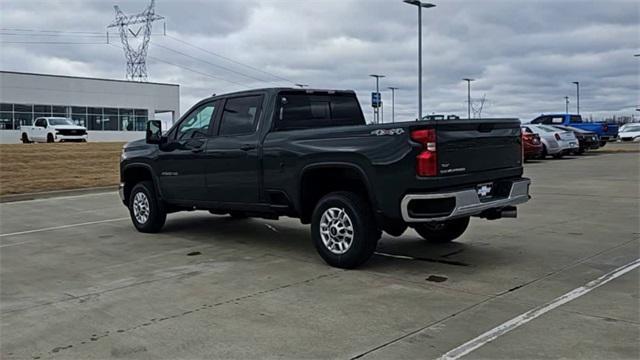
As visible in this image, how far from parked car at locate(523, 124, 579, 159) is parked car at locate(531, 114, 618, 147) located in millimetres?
9174

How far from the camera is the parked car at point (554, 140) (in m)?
25.2

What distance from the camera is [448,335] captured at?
4.62m

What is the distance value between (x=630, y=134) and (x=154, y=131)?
45.4 metres

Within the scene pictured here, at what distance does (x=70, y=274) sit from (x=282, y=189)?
251 cm

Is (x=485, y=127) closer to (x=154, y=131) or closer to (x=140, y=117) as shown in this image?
(x=154, y=131)

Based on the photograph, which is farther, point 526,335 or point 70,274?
point 70,274

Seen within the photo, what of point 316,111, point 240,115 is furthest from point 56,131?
point 316,111

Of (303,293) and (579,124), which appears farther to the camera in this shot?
(579,124)

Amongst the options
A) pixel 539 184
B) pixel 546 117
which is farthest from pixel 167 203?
pixel 546 117

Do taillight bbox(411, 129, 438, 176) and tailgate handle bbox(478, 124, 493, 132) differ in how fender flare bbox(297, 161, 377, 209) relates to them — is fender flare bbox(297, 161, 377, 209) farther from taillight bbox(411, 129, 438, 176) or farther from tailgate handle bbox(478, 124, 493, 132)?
tailgate handle bbox(478, 124, 493, 132)

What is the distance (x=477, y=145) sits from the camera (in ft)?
21.7

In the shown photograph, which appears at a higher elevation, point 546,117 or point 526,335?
point 546,117

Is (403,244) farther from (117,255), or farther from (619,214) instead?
(619,214)

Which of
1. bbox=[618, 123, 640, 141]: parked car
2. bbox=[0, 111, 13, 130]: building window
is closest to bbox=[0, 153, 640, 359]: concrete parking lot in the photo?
bbox=[618, 123, 640, 141]: parked car
